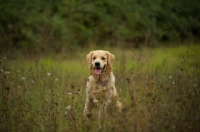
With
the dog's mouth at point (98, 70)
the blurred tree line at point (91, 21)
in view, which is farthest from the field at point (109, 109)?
the blurred tree line at point (91, 21)

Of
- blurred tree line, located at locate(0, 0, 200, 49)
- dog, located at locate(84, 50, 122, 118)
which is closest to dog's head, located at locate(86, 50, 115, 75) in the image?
dog, located at locate(84, 50, 122, 118)

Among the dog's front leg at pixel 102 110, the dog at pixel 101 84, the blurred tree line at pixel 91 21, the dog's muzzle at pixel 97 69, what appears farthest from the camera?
the blurred tree line at pixel 91 21

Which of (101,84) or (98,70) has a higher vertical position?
(98,70)

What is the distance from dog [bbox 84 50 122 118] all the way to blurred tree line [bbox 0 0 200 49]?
3.62 meters

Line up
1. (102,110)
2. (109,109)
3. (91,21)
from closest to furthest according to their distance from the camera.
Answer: (102,110)
(109,109)
(91,21)

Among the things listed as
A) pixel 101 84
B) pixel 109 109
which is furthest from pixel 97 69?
pixel 109 109

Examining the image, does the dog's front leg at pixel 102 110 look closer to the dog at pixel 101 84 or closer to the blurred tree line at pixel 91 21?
the dog at pixel 101 84

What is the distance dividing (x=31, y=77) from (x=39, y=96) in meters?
1.33

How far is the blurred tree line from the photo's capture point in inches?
417

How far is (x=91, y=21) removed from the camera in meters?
11.6

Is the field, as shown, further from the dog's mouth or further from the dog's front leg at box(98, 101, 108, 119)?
the dog's mouth

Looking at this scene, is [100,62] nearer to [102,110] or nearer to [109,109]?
[109,109]

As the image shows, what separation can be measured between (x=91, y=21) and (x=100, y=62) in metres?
6.02

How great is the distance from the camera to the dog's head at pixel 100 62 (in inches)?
227
